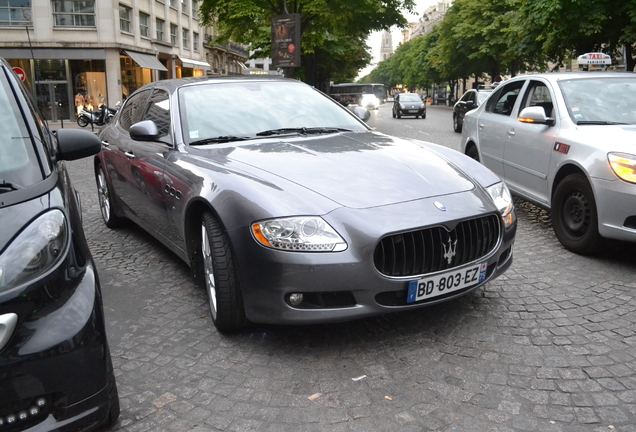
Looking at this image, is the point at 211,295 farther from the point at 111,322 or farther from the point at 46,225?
the point at 46,225

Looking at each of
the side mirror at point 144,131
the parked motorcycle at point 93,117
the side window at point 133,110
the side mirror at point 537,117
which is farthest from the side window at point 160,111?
the parked motorcycle at point 93,117

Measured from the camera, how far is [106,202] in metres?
6.41

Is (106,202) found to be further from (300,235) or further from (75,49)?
(75,49)

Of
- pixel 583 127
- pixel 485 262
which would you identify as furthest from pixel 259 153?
pixel 583 127

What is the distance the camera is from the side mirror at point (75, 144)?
3.15 metres

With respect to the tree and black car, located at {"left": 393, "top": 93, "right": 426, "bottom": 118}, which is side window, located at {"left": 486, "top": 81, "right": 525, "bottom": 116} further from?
black car, located at {"left": 393, "top": 93, "right": 426, "bottom": 118}

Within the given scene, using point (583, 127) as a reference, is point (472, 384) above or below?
below

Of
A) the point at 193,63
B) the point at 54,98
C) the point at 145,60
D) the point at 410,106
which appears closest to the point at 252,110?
the point at 410,106

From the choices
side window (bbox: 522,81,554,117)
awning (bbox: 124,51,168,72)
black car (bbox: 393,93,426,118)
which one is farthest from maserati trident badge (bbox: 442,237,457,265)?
awning (bbox: 124,51,168,72)

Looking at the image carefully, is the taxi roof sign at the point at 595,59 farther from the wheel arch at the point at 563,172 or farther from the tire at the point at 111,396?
the tire at the point at 111,396

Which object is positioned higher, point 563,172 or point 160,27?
point 160,27

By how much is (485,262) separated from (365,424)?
4.18ft

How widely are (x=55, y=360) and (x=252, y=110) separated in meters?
2.80

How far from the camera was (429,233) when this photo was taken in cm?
320
